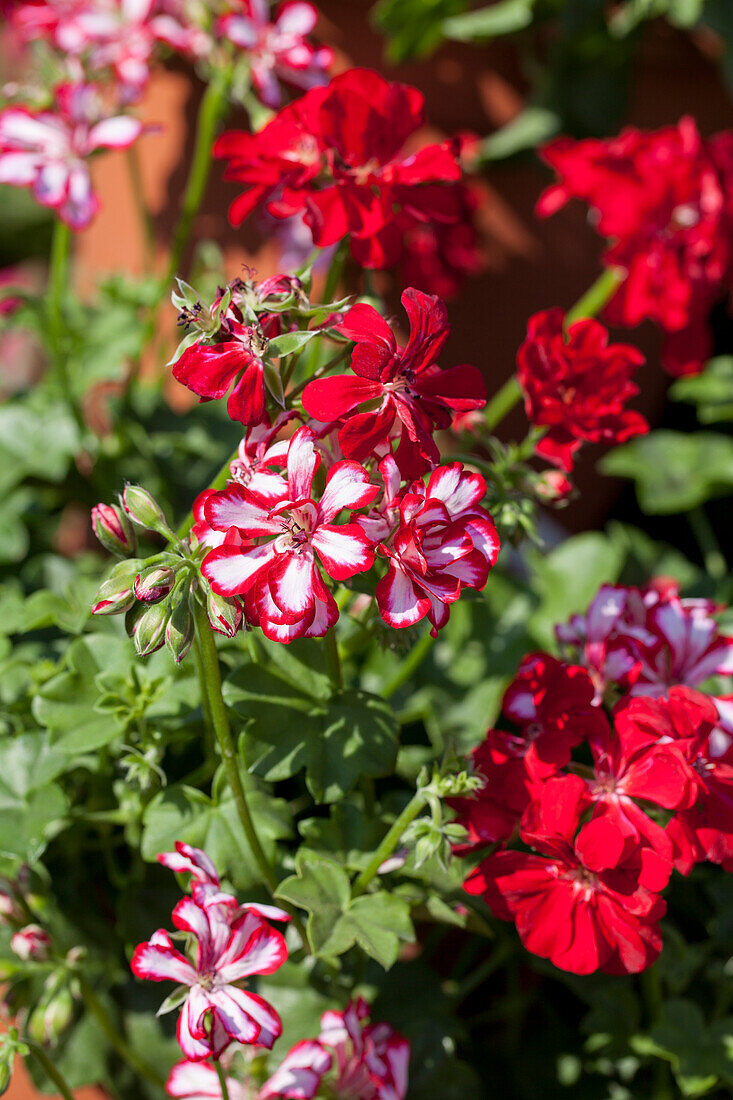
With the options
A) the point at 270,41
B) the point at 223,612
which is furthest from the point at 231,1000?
the point at 270,41

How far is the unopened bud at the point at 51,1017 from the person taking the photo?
2.27 feet

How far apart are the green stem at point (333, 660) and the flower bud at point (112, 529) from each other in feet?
0.44

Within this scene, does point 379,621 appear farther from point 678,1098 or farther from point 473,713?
point 678,1098

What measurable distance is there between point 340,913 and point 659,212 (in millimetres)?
730

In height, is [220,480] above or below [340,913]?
above

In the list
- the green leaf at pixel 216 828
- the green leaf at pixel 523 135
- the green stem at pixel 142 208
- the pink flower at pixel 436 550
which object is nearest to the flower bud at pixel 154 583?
the pink flower at pixel 436 550

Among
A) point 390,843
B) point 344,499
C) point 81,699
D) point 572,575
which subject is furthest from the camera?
point 572,575

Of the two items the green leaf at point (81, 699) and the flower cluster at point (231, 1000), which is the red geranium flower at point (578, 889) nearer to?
the flower cluster at point (231, 1000)

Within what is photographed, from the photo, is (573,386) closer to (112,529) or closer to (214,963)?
(112,529)

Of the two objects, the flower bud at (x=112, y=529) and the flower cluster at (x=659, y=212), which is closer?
the flower bud at (x=112, y=529)

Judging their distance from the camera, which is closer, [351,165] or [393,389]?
[393,389]

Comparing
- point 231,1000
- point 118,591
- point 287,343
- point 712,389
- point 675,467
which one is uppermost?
point 287,343

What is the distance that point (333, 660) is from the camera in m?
0.62

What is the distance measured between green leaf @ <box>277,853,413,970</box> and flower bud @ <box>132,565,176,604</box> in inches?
8.8
